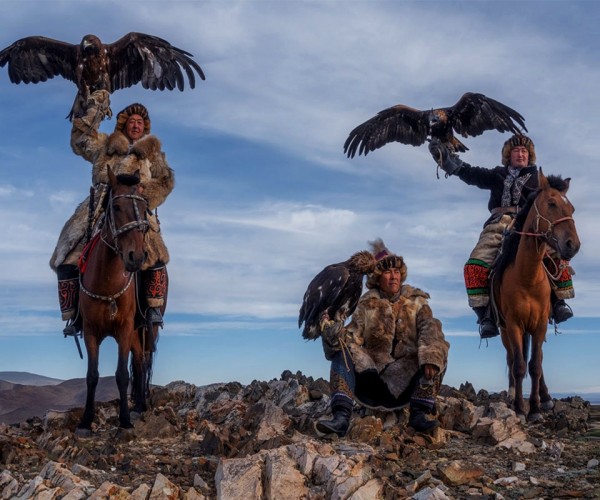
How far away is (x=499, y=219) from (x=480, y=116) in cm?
239

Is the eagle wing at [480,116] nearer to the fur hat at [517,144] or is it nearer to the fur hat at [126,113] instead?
the fur hat at [517,144]

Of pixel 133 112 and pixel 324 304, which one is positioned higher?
pixel 133 112

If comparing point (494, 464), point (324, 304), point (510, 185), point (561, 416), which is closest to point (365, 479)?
point (494, 464)

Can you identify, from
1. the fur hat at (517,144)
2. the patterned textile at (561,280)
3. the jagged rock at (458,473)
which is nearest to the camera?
the jagged rock at (458,473)

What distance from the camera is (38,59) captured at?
12.1 m

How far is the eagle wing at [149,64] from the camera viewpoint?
39.0ft

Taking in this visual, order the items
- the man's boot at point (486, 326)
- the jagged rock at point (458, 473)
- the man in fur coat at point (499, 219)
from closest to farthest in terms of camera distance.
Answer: the jagged rock at point (458, 473), the man in fur coat at point (499, 219), the man's boot at point (486, 326)

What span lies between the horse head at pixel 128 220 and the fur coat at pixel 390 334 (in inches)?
95.3

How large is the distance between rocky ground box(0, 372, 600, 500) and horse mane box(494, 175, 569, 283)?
1954 mm

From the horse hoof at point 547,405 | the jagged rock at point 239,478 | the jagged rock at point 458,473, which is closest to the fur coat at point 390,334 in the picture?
the jagged rock at point 458,473

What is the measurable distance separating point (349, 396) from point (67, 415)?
383cm

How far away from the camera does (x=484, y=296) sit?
33.6 feet

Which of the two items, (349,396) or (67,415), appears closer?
(349,396)

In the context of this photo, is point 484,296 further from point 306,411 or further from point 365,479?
point 365,479
